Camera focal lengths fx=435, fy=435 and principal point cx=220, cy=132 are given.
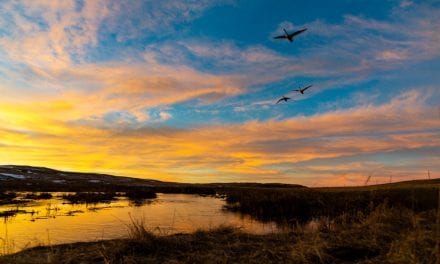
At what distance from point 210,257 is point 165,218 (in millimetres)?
20065

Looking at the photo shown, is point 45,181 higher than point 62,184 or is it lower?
higher

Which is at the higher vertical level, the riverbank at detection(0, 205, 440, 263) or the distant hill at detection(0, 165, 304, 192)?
the distant hill at detection(0, 165, 304, 192)

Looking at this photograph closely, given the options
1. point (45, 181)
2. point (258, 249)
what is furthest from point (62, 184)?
point (258, 249)

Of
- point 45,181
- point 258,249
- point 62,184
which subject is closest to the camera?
point 258,249

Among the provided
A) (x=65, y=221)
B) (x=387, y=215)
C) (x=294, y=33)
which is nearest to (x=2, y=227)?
(x=65, y=221)

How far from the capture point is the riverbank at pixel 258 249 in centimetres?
766

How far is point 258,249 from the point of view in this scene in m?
9.12

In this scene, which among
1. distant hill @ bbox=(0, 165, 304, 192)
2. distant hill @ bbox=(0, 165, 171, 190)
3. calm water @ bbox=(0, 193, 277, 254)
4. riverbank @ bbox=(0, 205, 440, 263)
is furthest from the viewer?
distant hill @ bbox=(0, 165, 171, 190)

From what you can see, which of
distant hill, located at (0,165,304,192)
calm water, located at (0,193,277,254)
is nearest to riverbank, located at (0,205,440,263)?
calm water, located at (0,193,277,254)

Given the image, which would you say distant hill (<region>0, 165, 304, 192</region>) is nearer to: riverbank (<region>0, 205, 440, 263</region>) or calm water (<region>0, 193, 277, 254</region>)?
calm water (<region>0, 193, 277, 254</region>)

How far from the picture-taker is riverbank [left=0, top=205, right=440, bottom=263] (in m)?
7.66

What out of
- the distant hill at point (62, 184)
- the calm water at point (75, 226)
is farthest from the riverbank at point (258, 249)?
the distant hill at point (62, 184)

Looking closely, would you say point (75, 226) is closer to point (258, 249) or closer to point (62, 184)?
point (258, 249)

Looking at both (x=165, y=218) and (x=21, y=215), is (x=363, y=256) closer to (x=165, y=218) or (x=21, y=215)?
(x=165, y=218)
